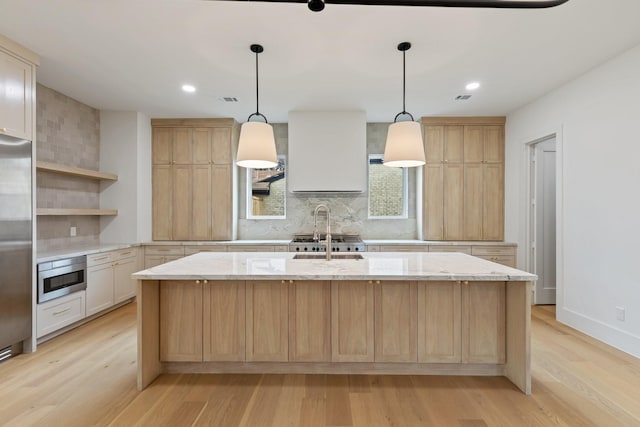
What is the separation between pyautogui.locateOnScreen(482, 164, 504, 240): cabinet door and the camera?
488 cm

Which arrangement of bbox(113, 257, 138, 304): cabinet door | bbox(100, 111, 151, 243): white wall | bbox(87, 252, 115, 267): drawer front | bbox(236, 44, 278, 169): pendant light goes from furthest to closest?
bbox(100, 111, 151, 243): white wall → bbox(113, 257, 138, 304): cabinet door → bbox(87, 252, 115, 267): drawer front → bbox(236, 44, 278, 169): pendant light

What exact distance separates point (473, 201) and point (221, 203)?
3.83 metres

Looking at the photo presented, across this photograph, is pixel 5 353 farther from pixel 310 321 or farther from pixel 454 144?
pixel 454 144

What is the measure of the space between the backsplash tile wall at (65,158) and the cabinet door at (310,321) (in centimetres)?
327

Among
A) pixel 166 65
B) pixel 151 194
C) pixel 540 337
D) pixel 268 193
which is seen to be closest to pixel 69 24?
pixel 166 65

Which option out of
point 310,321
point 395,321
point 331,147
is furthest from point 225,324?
point 331,147

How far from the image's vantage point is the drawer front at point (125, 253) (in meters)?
4.16

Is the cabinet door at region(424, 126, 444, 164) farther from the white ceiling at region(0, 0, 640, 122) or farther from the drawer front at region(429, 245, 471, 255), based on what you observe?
the drawer front at region(429, 245, 471, 255)

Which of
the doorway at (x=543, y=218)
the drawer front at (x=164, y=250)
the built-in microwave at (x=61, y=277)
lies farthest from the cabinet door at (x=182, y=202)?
the doorway at (x=543, y=218)

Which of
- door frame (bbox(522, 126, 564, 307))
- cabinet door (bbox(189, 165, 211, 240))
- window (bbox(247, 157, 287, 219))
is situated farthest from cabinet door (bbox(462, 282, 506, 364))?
cabinet door (bbox(189, 165, 211, 240))

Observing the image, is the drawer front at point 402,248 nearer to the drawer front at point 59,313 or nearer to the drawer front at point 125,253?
the drawer front at point 125,253

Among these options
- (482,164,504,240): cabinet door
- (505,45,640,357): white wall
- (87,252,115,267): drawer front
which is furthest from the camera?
(482,164,504,240): cabinet door

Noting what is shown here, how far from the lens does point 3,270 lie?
2668 mm

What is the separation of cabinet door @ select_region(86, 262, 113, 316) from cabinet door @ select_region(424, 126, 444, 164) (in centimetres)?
461
